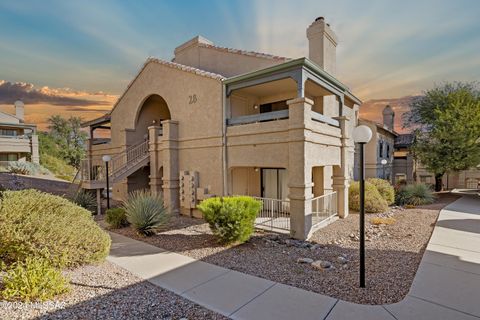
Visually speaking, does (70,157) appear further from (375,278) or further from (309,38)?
(375,278)

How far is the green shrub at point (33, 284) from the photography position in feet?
13.9

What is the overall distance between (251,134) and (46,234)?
747 cm

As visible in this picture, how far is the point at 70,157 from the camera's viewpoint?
45594 millimetres

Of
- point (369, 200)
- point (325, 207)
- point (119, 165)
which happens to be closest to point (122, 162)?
point (119, 165)

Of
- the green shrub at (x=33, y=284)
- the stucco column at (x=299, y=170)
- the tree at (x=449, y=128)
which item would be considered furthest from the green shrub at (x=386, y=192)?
the green shrub at (x=33, y=284)

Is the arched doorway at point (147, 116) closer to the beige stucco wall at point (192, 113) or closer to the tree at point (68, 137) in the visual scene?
the beige stucco wall at point (192, 113)

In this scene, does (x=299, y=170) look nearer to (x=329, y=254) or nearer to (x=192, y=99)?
(x=329, y=254)

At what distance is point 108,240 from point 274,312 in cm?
477

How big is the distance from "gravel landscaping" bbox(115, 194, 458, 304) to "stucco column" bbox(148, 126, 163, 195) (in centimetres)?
424

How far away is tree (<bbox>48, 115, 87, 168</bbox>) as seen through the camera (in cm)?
4572

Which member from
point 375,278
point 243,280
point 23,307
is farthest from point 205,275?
point 375,278

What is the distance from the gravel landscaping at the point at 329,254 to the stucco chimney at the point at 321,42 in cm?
A: 847

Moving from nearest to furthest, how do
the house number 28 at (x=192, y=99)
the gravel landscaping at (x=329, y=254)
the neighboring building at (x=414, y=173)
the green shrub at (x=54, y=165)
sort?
1. the gravel landscaping at (x=329, y=254)
2. the house number 28 at (x=192, y=99)
3. the neighboring building at (x=414, y=173)
4. the green shrub at (x=54, y=165)

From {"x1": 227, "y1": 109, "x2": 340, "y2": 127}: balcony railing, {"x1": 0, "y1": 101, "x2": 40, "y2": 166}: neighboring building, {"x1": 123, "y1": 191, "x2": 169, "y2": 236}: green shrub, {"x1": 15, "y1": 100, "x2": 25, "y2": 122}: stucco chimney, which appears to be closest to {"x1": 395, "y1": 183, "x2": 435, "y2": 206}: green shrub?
{"x1": 227, "y1": 109, "x2": 340, "y2": 127}: balcony railing
